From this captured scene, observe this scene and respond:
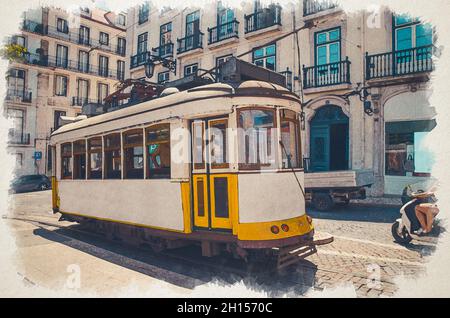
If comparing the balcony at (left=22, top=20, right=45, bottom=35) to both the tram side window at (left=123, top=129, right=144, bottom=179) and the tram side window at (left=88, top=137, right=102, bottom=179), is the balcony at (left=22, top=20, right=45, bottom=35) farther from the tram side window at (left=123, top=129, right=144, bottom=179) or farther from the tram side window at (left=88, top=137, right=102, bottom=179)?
the tram side window at (left=123, top=129, right=144, bottom=179)

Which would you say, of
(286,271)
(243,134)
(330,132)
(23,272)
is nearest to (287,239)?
(286,271)

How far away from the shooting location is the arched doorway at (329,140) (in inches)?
623

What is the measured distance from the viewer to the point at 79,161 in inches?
336

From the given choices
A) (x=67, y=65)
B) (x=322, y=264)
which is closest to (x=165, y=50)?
(x=67, y=65)

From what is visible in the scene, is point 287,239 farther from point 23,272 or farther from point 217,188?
point 23,272

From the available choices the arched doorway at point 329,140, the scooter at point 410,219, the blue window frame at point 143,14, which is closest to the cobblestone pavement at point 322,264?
the scooter at point 410,219

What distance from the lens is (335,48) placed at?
15695 millimetres

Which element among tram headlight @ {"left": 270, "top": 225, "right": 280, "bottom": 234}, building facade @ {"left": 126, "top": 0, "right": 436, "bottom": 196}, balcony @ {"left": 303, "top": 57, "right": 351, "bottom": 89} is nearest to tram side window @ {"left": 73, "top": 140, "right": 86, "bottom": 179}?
tram headlight @ {"left": 270, "top": 225, "right": 280, "bottom": 234}

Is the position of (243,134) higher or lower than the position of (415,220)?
higher

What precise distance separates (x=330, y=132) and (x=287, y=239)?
1256 centimetres

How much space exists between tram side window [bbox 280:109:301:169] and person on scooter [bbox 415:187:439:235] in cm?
315

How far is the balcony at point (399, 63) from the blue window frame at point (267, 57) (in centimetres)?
519

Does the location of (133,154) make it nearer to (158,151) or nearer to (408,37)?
(158,151)

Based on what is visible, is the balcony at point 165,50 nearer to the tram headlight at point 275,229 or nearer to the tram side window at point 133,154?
the tram side window at point 133,154
